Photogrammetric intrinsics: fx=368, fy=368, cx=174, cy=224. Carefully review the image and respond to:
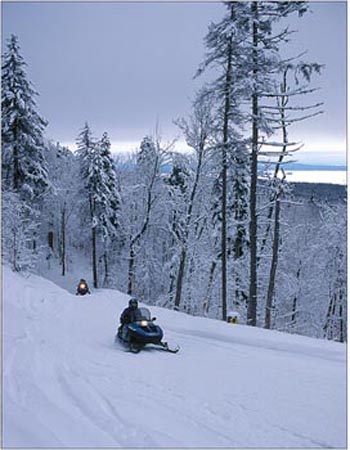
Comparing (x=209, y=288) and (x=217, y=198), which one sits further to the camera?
(x=209, y=288)

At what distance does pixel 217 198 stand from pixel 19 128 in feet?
43.3

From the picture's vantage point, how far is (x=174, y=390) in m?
6.80

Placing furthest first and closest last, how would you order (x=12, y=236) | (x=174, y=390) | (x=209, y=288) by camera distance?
(x=209, y=288), (x=12, y=236), (x=174, y=390)

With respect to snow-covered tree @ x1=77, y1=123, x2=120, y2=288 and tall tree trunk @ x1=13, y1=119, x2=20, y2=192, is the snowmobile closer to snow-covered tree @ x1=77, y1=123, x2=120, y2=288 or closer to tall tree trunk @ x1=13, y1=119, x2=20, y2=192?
tall tree trunk @ x1=13, y1=119, x2=20, y2=192

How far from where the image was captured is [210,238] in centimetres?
2681

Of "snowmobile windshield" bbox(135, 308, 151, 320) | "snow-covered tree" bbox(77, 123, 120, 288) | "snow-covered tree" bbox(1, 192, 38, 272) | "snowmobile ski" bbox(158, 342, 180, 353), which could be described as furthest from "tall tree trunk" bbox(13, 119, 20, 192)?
"snowmobile ski" bbox(158, 342, 180, 353)

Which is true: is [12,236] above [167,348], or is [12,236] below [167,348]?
above

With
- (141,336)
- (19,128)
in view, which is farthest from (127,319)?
(19,128)

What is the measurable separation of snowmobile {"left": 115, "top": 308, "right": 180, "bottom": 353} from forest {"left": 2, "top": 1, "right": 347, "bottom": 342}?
5.56 m

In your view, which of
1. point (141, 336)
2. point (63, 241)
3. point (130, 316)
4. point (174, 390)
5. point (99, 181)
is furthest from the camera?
point (63, 241)

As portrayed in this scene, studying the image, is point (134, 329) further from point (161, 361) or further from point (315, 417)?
point (315, 417)

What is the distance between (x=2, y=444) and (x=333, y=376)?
6.19 metres

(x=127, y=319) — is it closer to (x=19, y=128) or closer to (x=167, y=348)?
(x=167, y=348)

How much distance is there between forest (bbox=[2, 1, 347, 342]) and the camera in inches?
552
